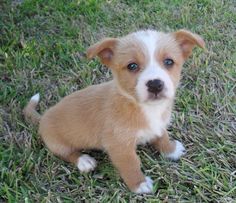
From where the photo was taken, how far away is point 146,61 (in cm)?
344

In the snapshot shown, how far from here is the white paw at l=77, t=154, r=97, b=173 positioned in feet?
13.3

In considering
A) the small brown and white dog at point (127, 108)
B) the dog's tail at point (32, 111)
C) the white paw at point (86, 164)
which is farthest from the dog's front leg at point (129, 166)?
the dog's tail at point (32, 111)

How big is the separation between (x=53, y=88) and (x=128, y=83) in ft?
5.92

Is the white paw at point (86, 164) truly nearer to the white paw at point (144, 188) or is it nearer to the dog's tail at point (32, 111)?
the white paw at point (144, 188)

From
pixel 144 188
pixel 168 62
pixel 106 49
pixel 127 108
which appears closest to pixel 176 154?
pixel 144 188

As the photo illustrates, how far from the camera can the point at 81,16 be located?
6.69 m

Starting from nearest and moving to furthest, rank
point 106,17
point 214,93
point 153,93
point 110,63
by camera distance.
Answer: point 153,93 → point 110,63 → point 214,93 → point 106,17

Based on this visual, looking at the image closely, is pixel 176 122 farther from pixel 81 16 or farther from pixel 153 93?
pixel 81 16

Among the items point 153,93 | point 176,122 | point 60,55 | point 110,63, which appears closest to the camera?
point 153,93

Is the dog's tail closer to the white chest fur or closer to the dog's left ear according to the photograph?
the white chest fur

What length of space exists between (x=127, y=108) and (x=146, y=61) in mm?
498

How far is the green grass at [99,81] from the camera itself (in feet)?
12.8

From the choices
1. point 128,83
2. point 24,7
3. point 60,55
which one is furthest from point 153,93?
point 24,7

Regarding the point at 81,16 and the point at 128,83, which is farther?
the point at 81,16
